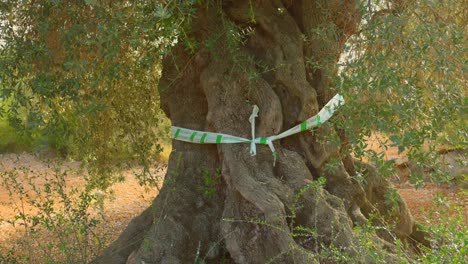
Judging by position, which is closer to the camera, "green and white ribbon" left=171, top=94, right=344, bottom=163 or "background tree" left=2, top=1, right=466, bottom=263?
"background tree" left=2, top=1, right=466, bottom=263

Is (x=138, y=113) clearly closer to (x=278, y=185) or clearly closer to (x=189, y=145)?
(x=189, y=145)

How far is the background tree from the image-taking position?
379cm

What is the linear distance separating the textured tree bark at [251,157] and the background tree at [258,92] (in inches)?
0.5

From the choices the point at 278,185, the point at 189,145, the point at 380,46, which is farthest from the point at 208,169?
the point at 380,46

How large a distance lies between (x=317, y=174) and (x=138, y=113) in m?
2.12

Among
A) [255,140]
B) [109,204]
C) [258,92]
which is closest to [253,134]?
[255,140]

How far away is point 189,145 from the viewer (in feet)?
17.7

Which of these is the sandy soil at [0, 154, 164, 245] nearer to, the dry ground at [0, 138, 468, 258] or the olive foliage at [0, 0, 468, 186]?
the dry ground at [0, 138, 468, 258]

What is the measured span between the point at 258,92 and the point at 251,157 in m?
0.55

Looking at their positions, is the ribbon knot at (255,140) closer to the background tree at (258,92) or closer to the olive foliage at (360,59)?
the background tree at (258,92)

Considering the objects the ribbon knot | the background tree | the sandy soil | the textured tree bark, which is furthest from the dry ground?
the ribbon knot

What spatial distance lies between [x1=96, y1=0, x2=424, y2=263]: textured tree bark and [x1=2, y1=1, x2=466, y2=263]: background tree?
0.01 m

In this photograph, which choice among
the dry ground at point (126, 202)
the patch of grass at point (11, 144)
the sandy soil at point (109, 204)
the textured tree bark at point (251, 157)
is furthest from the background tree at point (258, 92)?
the patch of grass at point (11, 144)

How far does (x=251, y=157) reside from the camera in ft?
16.0
